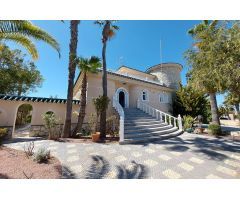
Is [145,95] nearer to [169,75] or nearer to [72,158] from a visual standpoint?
[169,75]

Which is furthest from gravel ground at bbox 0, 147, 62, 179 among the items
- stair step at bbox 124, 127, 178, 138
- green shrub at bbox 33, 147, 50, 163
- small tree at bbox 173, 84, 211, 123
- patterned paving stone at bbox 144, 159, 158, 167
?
small tree at bbox 173, 84, 211, 123

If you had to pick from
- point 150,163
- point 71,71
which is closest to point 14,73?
point 71,71

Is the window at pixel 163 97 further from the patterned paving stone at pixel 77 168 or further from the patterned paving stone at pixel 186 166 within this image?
the patterned paving stone at pixel 77 168

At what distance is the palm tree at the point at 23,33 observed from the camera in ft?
16.3

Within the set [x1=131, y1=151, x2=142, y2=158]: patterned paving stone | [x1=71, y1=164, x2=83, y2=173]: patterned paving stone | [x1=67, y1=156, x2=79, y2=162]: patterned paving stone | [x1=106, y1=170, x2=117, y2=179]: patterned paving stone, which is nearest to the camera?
[x1=106, y1=170, x2=117, y2=179]: patterned paving stone

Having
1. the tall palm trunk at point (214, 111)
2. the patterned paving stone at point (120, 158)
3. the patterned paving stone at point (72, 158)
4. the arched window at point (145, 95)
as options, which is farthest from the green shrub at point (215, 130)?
the patterned paving stone at point (72, 158)

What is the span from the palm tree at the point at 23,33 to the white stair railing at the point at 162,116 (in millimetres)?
11129

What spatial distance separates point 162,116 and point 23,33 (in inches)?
528

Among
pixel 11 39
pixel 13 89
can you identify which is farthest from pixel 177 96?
pixel 13 89

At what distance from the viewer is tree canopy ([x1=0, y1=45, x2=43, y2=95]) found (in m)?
18.6

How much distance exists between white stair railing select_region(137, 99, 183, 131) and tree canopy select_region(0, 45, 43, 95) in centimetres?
1879

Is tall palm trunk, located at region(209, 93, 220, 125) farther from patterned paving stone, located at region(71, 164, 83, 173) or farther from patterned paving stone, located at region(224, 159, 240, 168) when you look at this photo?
patterned paving stone, located at region(71, 164, 83, 173)
